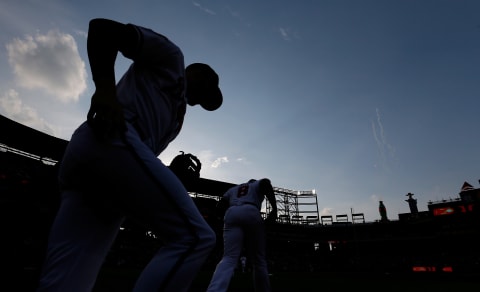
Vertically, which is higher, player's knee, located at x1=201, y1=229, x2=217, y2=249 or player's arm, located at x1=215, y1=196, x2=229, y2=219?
player's arm, located at x1=215, y1=196, x2=229, y2=219

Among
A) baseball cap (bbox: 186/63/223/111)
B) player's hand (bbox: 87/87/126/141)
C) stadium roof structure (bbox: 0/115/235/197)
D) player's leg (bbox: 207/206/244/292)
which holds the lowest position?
player's leg (bbox: 207/206/244/292)

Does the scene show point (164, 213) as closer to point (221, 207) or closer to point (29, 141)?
point (221, 207)

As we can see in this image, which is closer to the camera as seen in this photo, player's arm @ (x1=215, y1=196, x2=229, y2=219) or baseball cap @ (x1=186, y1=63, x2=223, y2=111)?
baseball cap @ (x1=186, y1=63, x2=223, y2=111)

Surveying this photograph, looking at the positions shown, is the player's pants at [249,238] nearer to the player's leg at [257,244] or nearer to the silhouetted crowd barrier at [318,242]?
the player's leg at [257,244]

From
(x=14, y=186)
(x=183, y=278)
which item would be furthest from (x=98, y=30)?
(x=14, y=186)

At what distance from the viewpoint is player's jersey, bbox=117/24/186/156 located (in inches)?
58.7

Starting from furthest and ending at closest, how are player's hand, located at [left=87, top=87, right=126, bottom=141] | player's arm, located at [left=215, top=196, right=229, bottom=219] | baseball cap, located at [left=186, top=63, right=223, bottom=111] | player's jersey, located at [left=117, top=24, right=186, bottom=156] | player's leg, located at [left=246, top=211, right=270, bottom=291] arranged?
player's arm, located at [left=215, top=196, right=229, bottom=219] < player's leg, located at [left=246, top=211, right=270, bottom=291] < baseball cap, located at [left=186, top=63, right=223, bottom=111] < player's jersey, located at [left=117, top=24, right=186, bottom=156] < player's hand, located at [left=87, top=87, right=126, bottom=141]

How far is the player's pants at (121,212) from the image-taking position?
1.28m

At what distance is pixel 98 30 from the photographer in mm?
1337

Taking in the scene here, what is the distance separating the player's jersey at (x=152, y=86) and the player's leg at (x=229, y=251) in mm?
2514

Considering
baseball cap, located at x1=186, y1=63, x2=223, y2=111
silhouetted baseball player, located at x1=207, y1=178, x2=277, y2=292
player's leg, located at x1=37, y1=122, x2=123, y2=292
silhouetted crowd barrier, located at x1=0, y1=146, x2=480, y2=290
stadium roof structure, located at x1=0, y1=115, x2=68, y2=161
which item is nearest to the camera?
player's leg, located at x1=37, y1=122, x2=123, y2=292

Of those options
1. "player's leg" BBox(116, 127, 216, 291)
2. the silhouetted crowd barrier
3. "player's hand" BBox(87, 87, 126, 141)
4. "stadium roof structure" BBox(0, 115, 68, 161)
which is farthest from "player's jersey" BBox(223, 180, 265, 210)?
"stadium roof structure" BBox(0, 115, 68, 161)

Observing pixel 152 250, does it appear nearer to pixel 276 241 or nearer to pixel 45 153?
pixel 45 153

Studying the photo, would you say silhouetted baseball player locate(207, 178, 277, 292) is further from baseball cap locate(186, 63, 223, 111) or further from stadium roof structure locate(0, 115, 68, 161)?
stadium roof structure locate(0, 115, 68, 161)
